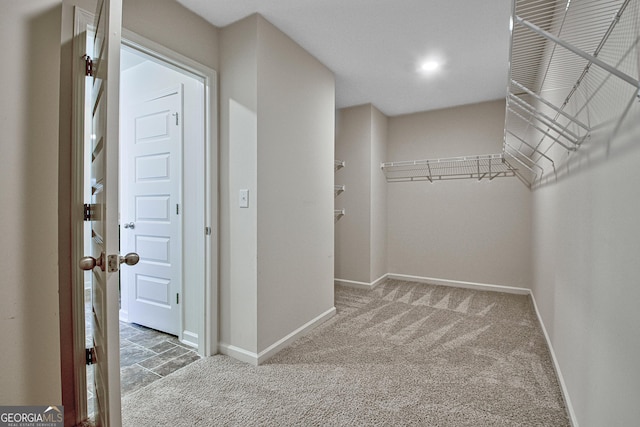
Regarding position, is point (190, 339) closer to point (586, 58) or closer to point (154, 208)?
point (154, 208)

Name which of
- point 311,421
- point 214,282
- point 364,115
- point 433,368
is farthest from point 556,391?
point 364,115

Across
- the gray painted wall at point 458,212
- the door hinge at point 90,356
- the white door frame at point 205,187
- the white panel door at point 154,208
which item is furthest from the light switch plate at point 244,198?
the gray painted wall at point 458,212

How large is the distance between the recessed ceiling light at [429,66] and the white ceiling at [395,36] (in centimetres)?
7

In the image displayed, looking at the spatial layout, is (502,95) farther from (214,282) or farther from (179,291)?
(179,291)

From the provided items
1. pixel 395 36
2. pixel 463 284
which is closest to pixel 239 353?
pixel 395 36

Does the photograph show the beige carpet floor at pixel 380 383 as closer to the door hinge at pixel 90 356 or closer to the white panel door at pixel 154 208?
the door hinge at pixel 90 356

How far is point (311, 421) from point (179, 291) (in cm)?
146

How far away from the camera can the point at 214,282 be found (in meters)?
2.25

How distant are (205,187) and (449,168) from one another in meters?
3.15

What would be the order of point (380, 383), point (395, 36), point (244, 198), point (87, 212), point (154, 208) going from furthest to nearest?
point (154, 208), point (395, 36), point (244, 198), point (380, 383), point (87, 212)

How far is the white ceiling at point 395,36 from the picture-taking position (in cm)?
202

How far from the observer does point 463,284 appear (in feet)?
13.2

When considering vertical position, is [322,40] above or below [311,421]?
above

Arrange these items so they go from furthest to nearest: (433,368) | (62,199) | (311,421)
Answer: (433,368) < (311,421) < (62,199)
